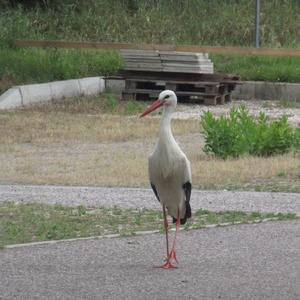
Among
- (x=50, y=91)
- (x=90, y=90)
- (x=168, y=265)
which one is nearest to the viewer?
(x=168, y=265)

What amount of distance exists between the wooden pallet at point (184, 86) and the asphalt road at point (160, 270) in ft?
43.4

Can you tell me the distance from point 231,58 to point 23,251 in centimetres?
1848

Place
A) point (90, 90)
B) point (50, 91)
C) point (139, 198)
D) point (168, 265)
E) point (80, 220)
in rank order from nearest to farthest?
point (168, 265) → point (80, 220) → point (139, 198) → point (50, 91) → point (90, 90)

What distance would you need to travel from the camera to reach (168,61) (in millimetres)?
24281

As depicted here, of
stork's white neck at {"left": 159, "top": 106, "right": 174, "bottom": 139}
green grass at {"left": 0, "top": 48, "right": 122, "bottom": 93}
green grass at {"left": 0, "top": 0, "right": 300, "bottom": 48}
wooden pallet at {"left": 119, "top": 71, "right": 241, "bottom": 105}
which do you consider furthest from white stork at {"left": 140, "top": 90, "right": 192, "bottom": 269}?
green grass at {"left": 0, "top": 0, "right": 300, "bottom": 48}

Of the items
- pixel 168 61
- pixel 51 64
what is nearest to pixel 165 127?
pixel 168 61

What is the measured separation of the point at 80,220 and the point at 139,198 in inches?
60.7

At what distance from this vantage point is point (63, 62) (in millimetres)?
26609

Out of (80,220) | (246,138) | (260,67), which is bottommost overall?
(260,67)

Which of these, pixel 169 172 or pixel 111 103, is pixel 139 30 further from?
pixel 169 172

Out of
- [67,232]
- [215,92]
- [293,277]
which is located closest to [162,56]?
[215,92]

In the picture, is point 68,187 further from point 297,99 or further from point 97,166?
point 297,99

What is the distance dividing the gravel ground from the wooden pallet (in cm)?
1058

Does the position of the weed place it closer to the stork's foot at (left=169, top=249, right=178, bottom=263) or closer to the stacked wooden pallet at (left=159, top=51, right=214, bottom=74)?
the stacked wooden pallet at (left=159, top=51, right=214, bottom=74)
